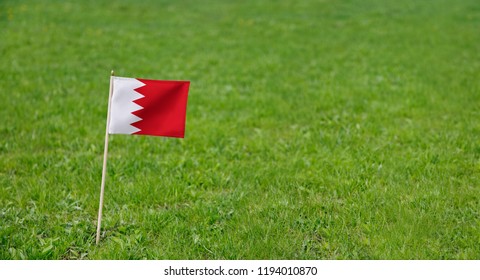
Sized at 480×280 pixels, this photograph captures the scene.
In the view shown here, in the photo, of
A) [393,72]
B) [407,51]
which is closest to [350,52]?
[407,51]

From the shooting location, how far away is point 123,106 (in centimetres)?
442

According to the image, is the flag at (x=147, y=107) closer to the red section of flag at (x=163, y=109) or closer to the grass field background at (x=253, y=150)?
the red section of flag at (x=163, y=109)

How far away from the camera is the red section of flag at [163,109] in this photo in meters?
4.43

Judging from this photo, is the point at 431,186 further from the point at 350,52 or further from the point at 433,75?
the point at 350,52

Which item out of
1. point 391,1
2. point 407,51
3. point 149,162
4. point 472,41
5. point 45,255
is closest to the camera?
point 45,255

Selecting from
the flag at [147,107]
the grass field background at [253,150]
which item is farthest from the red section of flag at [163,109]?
the grass field background at [253,150]

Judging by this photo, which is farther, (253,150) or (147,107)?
(253,150)

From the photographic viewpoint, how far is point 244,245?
445 cm

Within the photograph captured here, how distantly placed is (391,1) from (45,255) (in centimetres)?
1703

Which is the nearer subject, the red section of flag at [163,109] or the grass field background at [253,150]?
the red section of flag at [163,109]

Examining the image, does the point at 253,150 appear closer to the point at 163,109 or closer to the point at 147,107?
the point at 163,109

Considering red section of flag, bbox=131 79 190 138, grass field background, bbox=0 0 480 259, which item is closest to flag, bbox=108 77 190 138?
red section of flag, bbox=131 79 190 138

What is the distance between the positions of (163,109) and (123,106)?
0.36 metres

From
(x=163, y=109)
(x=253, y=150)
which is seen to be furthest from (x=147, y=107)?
(x=253, y=150)
